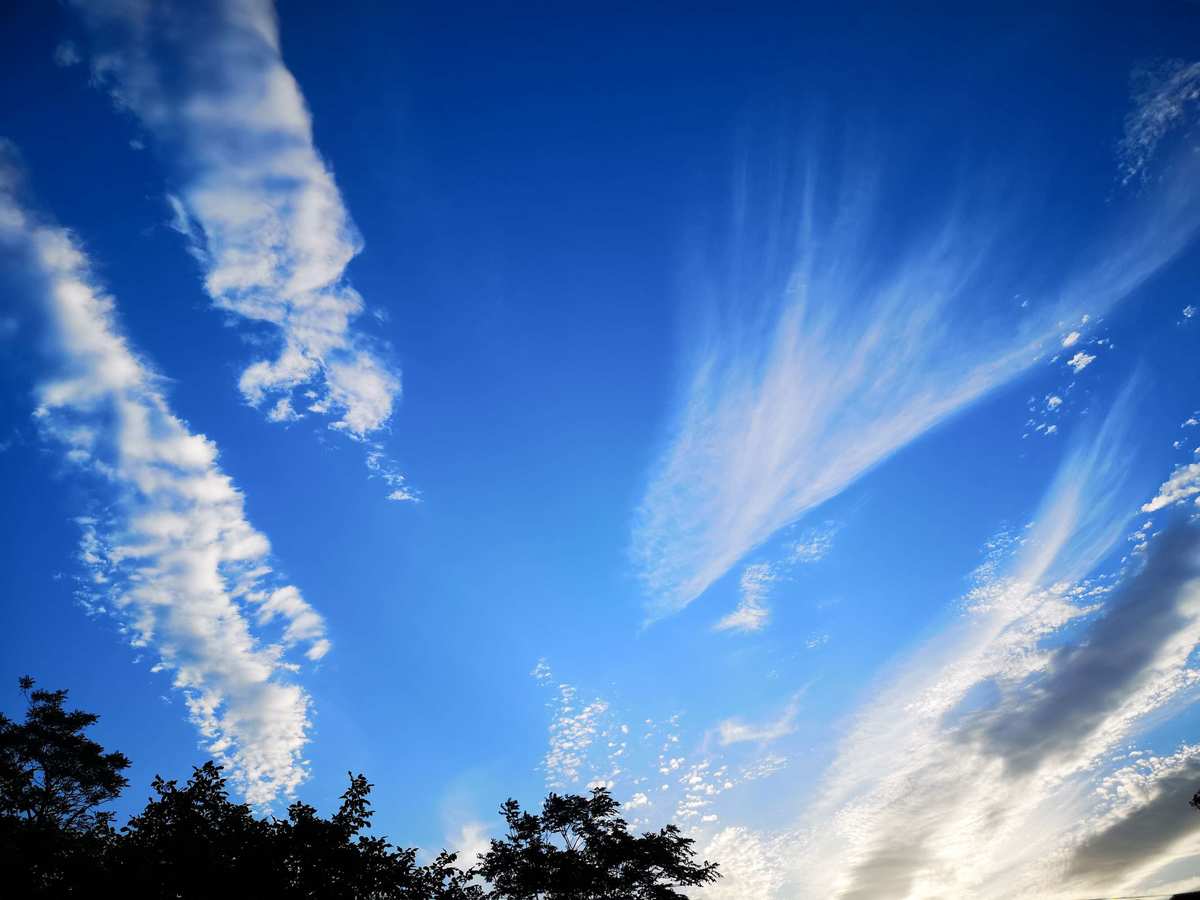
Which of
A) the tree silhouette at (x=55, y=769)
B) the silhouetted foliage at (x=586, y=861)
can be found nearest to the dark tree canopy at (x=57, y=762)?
the tree silhouette at (x=55, y=769)

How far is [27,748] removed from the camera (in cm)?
2873

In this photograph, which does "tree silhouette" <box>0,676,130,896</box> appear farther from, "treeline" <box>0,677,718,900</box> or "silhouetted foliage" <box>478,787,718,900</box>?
"silhouetted foliage" <box>478,787,718,900</box>

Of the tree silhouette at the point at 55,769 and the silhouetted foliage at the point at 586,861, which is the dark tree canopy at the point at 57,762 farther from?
the silhouetted foliage at the point at 586,861

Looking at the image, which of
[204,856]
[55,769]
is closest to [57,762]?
[55,769]

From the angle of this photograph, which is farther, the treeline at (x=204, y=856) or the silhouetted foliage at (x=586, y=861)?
the silhouetted foliage at (x=586, y=861)

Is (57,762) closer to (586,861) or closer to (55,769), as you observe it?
(55,769)

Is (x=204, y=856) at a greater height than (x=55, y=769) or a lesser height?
lesser

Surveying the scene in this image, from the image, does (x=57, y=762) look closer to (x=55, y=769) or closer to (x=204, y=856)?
(x=55, y=769)

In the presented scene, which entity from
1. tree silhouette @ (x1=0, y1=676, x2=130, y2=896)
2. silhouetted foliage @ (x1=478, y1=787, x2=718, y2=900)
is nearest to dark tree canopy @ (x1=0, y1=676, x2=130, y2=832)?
tree silhouette @ (x1=0, y1=676, x2=130, y2=896)

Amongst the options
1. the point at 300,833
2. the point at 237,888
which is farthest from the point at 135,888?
the point at 300,833

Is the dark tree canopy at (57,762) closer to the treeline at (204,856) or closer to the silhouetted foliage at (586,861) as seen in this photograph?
the treeline at (204,856)

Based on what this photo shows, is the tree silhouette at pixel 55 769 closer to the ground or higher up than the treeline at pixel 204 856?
higher up

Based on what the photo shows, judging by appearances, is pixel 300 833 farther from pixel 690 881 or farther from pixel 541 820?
pixel 690 881

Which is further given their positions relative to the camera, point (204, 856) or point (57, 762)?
point (57, 762)
